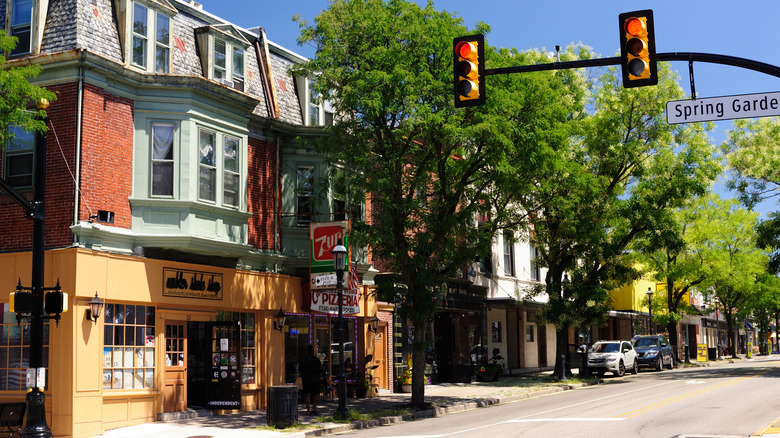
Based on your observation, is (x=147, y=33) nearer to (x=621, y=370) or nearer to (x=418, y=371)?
(x=418, y=371)

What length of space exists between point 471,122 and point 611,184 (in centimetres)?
1443

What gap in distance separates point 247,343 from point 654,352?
27.8 m

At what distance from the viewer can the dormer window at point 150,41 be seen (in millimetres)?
19109

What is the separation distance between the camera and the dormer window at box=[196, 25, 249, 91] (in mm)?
21016

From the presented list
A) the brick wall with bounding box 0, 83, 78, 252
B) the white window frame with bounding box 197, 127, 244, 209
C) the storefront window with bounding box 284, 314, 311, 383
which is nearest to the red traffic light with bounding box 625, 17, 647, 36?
the white window frame with bounding box 197, 127, 244, 209

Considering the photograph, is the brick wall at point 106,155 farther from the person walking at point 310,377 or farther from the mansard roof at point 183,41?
the person walking at point 310,377

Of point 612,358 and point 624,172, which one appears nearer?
point 624,172

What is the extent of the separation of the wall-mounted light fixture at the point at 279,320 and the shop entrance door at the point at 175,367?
2914 millimetres

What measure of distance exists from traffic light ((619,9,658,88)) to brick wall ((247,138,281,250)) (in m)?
13.2

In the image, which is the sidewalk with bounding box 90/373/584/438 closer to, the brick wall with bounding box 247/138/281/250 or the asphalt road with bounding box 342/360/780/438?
the asphalt road with bounding box 342/360/780/438

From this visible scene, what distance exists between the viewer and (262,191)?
22.2 meters

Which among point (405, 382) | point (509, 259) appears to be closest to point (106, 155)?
point (405, 382)

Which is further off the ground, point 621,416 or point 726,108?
point 726,108

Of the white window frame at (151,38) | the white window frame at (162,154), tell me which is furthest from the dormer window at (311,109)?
the white window frame at (162,154)
